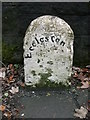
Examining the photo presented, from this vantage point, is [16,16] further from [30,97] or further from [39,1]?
[30,97]

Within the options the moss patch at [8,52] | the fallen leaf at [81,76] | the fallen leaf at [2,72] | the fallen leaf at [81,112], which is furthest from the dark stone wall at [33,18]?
the fallen leaf at [81,112]

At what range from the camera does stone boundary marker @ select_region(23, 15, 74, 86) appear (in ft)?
15.3

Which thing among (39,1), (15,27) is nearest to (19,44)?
(15,27)

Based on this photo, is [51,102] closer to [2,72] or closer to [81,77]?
[81,77]

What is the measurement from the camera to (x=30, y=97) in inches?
190

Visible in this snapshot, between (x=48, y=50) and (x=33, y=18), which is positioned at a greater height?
(x=33, y=18)

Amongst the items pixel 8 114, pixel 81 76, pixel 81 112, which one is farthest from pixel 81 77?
pixel 8 114

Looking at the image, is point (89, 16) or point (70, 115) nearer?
point (70, 115)

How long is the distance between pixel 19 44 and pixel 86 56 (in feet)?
3.61

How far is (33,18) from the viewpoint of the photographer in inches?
213

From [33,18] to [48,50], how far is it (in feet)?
2.88

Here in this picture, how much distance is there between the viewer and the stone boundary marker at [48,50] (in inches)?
183

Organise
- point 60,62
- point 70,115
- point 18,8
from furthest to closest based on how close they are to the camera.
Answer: point 18,8, point 60,62, point 70,115

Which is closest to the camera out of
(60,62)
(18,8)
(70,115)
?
(70,115)
